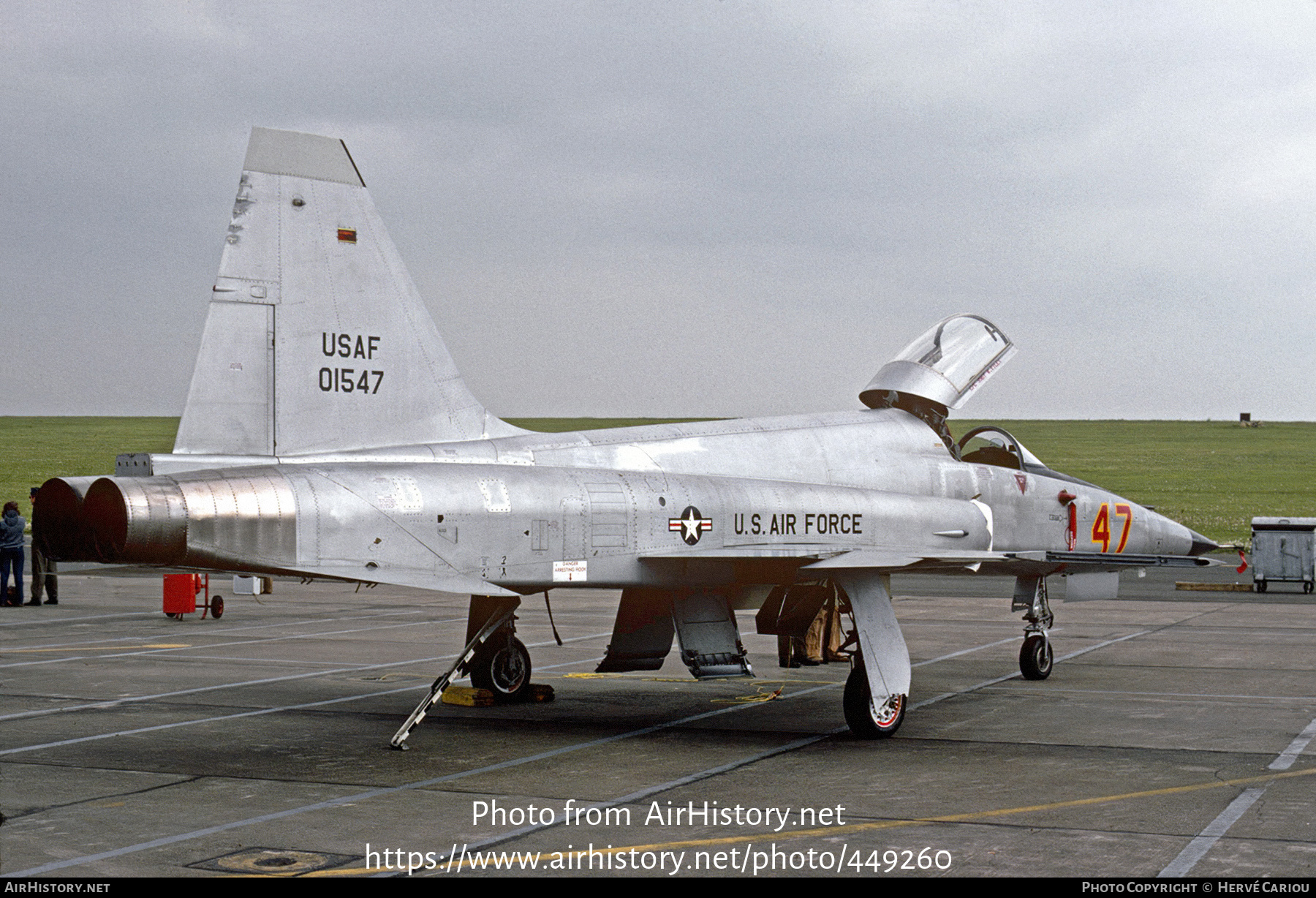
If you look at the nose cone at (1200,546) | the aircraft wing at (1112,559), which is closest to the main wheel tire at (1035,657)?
the aircraft wing at (1112,559)

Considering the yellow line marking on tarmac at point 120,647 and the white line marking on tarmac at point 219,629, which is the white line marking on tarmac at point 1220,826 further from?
the white line marking on tarmac at point 219,629

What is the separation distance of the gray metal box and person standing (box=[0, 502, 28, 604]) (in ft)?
81.7

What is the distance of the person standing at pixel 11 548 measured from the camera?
24.8 meters

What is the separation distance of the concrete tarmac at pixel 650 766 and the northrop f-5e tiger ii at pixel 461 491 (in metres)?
1.00

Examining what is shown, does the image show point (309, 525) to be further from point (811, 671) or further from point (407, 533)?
point (811, 671)

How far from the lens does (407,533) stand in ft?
33.3

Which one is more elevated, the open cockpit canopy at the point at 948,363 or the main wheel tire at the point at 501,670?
the open cockpit canopy at the point at 948,363

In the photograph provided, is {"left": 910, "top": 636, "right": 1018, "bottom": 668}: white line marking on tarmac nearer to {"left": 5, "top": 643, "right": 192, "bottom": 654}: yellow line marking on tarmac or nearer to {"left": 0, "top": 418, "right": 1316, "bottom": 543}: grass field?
{"left": 5, "top": 643, "right": 192, "bottom": 654}: yellow line marking on tarmac

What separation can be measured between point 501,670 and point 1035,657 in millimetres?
6248

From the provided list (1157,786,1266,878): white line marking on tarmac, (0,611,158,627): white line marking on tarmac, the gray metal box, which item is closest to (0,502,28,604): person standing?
(0,611,158,627): white line marking on tarmac

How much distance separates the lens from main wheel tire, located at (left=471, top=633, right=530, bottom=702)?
14.0m

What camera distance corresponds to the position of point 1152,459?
105m
